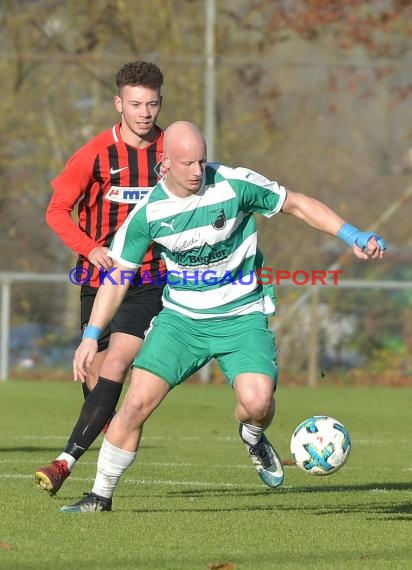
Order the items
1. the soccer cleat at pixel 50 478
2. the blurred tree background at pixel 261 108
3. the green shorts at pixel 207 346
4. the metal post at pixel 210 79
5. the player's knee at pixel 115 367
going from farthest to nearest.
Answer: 1. the blurred tree background at pixel 261 108
2. the metal post at pixel 210 79
3. the player's knee at pixel 115 367
4. the soccer cleat at pixel 50 478
5. the green shorts at pixel 207 346

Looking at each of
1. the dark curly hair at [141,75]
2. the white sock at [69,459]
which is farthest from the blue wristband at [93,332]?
the dark curly hair at [141,75]

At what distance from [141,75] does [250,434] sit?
2.14 m

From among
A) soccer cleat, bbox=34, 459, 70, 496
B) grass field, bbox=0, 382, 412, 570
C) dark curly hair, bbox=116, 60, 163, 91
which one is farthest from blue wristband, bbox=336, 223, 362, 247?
soccer cleat, bbox=34, 459, 70, 496

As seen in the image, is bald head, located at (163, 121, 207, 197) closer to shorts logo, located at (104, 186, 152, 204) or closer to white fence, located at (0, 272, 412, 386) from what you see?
shorts logo, located at (104, 186, 152, 204)

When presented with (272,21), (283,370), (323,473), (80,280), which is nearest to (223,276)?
(323,473)

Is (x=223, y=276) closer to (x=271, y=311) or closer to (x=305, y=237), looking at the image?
(x=271, y=311)

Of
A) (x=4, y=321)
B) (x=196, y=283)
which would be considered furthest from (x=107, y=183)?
(x=4, y=321)

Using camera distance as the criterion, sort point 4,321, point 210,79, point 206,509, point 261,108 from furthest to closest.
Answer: point 261,108 → point 210,79 → point 4,321 → point 206,509

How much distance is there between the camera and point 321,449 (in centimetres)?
679

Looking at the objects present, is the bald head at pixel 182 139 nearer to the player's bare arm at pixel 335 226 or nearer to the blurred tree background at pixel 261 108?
the player's bare arm at pixel 335 226

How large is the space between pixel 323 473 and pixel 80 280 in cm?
239

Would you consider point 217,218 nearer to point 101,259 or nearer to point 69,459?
point 101,259

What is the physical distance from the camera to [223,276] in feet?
22.3

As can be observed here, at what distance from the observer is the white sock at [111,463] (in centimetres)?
667
